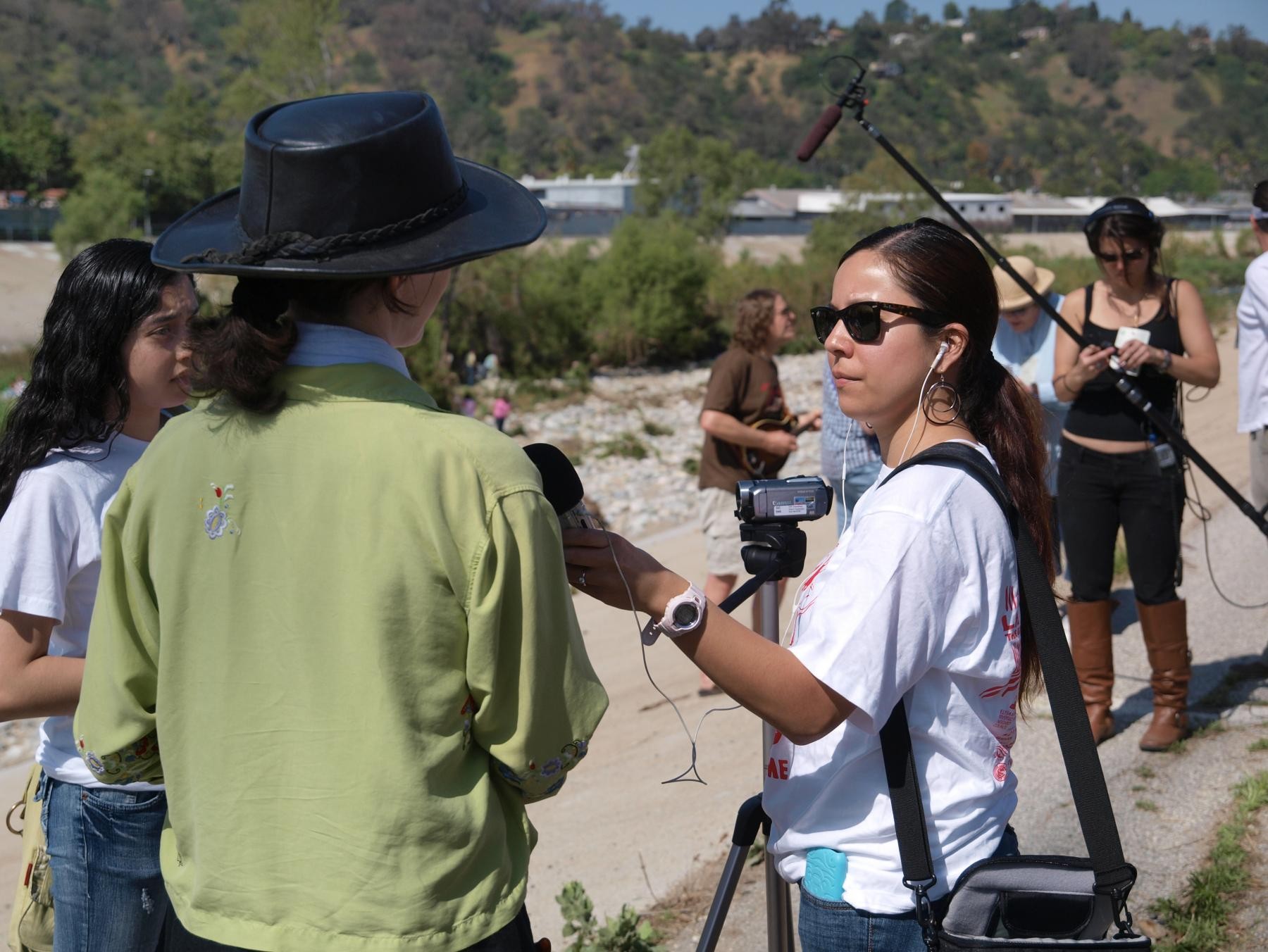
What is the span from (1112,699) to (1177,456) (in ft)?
3.73

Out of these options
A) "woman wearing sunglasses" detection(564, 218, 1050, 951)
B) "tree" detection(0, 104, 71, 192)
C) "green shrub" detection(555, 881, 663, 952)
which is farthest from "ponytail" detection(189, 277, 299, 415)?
"tree" detection(0, 104, 71, 192)

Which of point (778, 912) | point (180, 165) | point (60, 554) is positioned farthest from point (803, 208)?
point (60, 554)

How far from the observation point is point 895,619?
1.65 metres

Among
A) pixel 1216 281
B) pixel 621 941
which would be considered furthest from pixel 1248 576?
pixel 1216 281

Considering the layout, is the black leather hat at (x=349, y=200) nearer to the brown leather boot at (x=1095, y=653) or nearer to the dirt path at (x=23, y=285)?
the brown leather boot at (x=1095, y=653)

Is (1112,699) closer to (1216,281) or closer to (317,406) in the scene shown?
(317,406)

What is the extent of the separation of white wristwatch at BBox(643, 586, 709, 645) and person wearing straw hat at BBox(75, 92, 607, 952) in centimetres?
13

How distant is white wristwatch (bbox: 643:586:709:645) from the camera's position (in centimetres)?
164

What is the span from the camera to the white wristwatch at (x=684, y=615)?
1.64 metres

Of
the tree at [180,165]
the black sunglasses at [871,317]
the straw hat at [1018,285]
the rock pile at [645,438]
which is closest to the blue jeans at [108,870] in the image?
the black sunglasses at [871,317]

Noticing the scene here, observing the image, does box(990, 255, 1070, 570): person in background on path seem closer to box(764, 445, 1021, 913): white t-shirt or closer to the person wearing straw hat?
box(764, 445, 1021, 913): white t-shirt

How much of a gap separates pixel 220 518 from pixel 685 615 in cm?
63

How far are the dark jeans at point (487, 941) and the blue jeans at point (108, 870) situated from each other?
53 centimetres

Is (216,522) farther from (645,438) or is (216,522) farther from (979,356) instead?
(645,438)
